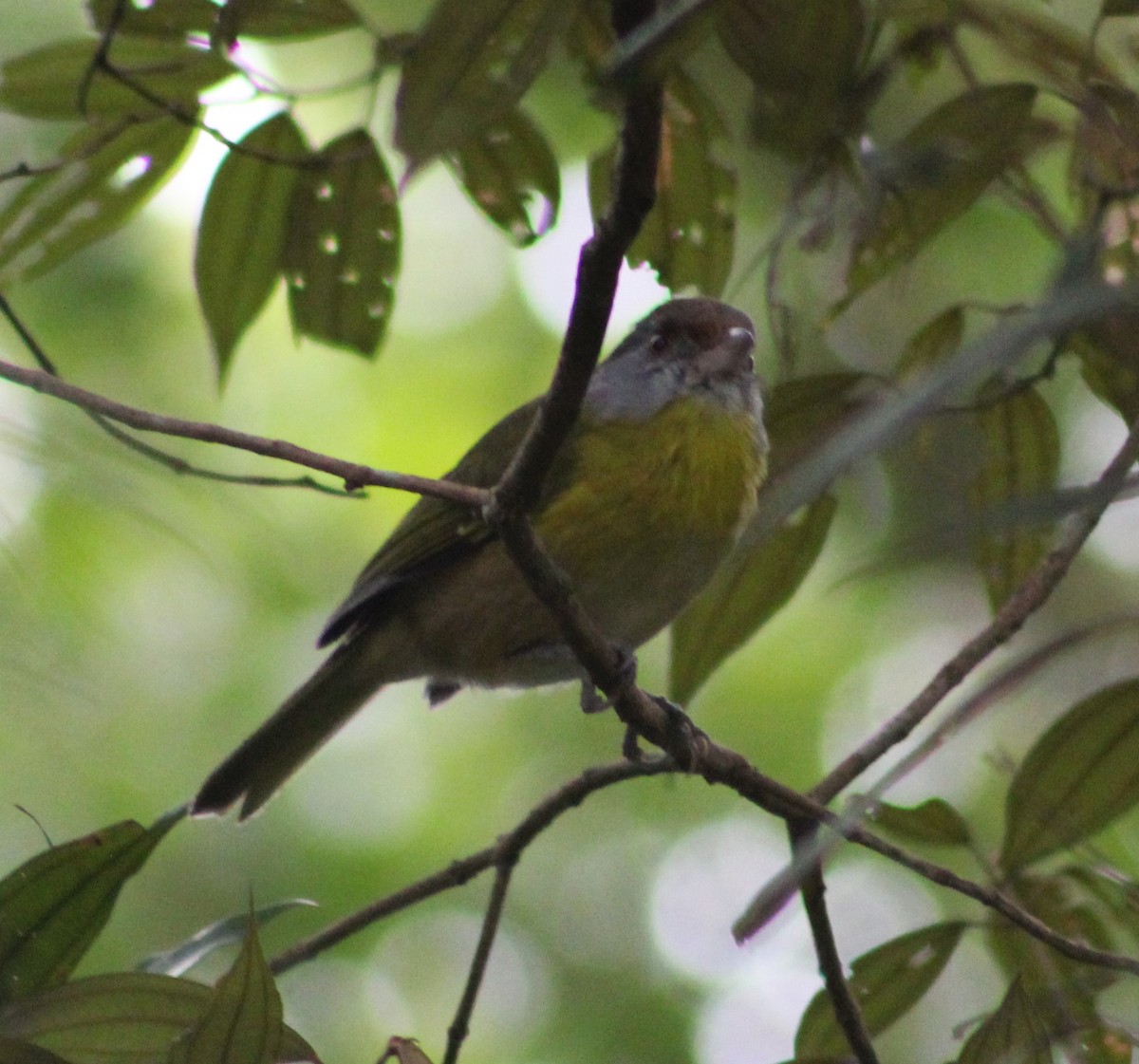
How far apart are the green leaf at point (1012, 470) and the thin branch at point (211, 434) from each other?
124 cm

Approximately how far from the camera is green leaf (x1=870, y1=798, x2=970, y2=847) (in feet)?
7.74

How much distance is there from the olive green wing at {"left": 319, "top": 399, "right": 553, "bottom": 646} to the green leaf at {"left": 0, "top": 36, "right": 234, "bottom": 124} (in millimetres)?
1076

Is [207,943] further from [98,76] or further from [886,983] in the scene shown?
[98,76]

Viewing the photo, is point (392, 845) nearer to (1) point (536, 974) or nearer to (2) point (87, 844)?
(1) point (536, 974)

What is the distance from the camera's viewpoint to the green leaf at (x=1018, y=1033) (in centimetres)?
187

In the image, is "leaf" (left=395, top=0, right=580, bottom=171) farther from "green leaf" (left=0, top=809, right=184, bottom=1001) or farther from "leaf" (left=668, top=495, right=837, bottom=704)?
"leaf" (left=668, top=495, right=837, bottom=704)

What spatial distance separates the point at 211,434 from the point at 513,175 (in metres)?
0.96

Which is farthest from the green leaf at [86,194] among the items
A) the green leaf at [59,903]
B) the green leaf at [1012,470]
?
the green leaf at [1012,470]

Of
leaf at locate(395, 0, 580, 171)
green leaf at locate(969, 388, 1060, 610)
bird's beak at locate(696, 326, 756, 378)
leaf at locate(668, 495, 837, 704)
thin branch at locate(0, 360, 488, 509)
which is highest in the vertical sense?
bird's beak at locate(696, 326, 756, 378)

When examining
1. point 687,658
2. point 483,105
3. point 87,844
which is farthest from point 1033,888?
point 483,105

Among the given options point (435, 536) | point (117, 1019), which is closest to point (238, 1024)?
point (117, 1019)

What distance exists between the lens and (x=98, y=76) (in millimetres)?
2436

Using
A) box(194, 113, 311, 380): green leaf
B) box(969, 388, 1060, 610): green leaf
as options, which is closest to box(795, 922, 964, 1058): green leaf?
box(969, 388, 1060, 610): green leaf

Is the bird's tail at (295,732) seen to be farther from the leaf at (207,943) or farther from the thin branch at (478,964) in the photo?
the leaf at (207,943)
